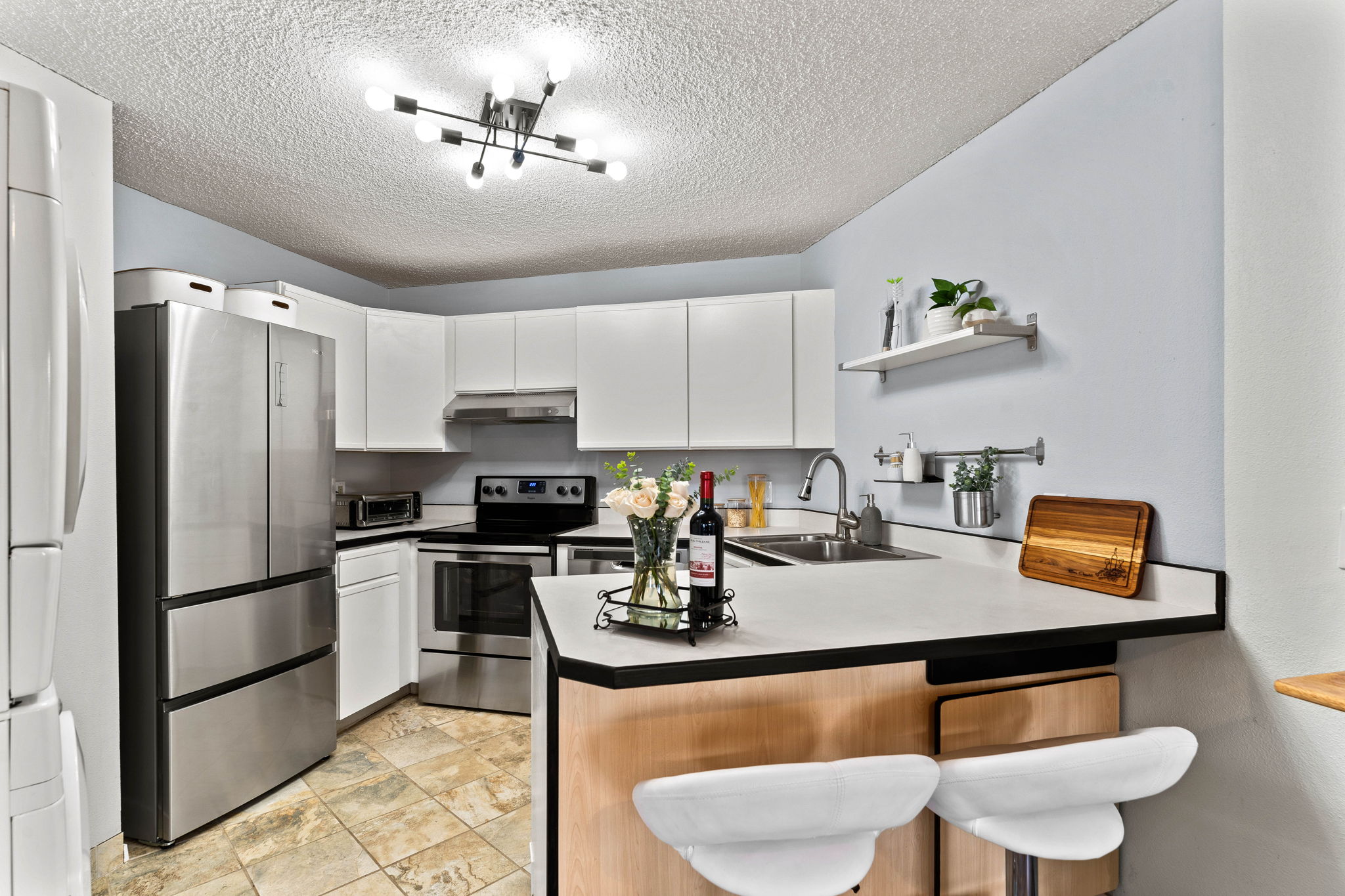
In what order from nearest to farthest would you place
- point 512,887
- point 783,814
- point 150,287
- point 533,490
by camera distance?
point 783,814 < point 512,887 < point 150,287 < point 533,490

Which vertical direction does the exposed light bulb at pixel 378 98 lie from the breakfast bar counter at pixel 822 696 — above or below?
above

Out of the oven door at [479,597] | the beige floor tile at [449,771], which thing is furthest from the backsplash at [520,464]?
the beige floor tile at [449,771]

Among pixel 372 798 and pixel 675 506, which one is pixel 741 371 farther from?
pixel 372 798

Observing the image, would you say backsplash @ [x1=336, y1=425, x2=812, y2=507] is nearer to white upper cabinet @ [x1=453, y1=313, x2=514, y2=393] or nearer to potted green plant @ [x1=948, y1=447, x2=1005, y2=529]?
white upper cabinet @ [x1=453, y1=313, x2=514, y2=393]

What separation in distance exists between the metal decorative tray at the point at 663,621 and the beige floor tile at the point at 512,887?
1.00m

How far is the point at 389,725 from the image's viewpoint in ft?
10.2

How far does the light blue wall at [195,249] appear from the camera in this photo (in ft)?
8.59

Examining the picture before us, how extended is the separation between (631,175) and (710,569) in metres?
1.87

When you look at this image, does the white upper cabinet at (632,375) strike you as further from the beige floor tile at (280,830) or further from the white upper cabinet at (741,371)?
the beige floor tile at (280,830)

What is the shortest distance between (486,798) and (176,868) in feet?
3.08

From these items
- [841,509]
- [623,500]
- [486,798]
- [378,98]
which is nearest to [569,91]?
[378,98]

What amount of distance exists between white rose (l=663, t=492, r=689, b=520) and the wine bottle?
0.09 feet

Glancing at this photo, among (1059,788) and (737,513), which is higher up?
(737,513)

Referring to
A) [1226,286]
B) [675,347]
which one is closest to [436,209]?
[675,347]
